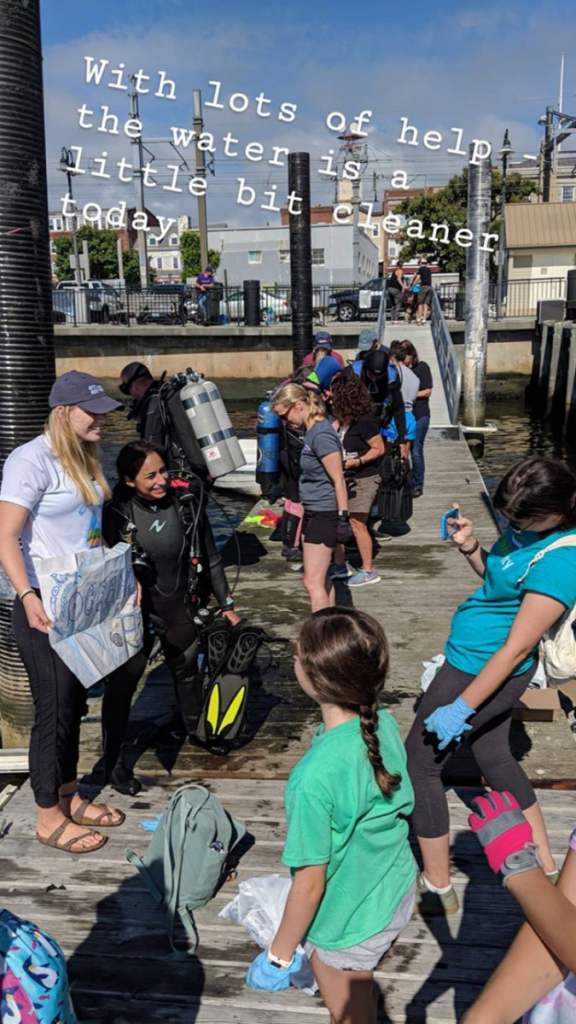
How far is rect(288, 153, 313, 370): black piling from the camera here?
11789 mm

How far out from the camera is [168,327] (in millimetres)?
28891

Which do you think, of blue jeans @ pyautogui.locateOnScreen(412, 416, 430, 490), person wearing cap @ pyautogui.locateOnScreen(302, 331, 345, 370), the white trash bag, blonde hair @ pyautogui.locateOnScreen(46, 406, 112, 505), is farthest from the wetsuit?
person wearing cap @ pyautogui.locateOnScreen(302, 331, 345, 370)

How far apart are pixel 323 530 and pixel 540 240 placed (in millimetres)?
35067

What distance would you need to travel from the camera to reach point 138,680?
13.3 feet

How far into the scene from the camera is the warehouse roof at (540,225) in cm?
3641

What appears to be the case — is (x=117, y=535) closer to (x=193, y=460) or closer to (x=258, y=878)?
(x=258, y=878)

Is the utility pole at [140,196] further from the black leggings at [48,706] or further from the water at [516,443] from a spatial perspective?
the black leggings at [48,706]

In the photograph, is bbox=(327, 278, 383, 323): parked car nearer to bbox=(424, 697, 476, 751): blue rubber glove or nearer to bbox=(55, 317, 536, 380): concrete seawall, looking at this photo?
bbox=(55, 317, 536, 380): concrete seawall

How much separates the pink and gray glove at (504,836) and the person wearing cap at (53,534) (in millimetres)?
2005

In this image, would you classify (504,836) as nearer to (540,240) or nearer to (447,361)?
(447,361)

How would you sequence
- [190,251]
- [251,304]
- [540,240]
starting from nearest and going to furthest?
[251,304], [540,240], [190,251]

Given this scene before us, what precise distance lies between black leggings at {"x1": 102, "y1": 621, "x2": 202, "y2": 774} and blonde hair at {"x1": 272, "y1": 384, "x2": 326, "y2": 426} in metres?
1.62

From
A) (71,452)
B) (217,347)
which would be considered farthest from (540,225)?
(71,452)

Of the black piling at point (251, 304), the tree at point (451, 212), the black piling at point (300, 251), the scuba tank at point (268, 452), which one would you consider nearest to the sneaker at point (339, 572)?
the scuba tank at point (268, 452)
